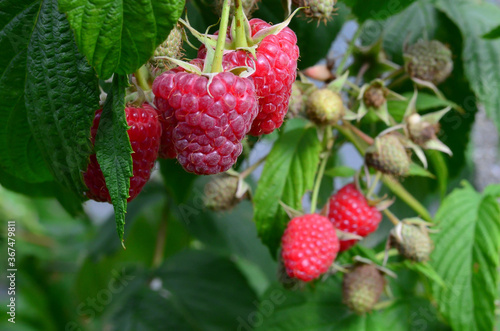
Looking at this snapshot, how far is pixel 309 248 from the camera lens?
78cm

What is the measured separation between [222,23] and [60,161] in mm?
234

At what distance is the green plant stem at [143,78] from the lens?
0.59m

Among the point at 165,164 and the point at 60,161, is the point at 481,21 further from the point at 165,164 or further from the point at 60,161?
the point at 60,161

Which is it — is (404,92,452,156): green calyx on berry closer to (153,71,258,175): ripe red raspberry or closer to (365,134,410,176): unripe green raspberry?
(365,134,410,176): unripe green raspberry

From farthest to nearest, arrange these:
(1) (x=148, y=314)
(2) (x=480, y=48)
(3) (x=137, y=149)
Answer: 1. (1) (x=148, y=314)
2. (2) (x=480, y=48)
3. (3) (x=137, y=149)

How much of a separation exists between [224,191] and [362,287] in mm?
259

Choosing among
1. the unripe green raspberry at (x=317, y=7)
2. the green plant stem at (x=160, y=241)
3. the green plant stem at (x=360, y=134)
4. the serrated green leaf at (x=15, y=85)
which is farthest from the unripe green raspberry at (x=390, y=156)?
the green plant stem at (x=160, y=241)

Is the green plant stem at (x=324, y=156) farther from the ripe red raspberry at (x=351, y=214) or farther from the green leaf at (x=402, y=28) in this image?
the green leaf at (x=402, y=28)

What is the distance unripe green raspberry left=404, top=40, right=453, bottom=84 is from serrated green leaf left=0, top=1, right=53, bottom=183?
61cm

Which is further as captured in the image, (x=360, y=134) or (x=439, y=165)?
(x=439, y=165)

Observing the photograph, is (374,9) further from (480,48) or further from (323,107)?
(480,48)

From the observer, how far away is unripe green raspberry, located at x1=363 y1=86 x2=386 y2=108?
0.90m

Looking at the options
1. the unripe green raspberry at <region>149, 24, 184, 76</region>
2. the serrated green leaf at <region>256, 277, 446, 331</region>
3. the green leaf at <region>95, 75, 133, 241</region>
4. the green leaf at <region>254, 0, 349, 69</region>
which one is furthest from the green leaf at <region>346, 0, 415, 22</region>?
the serrated green leaf at <region>256, 277, 446, 331</region>

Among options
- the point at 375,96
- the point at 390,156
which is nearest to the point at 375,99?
the point at 375,96
